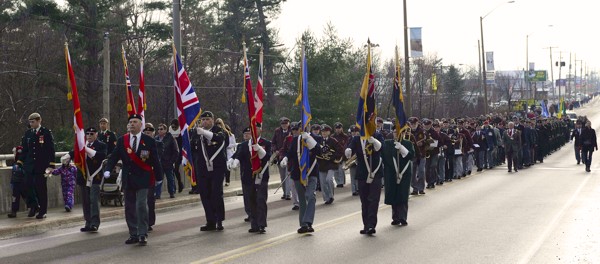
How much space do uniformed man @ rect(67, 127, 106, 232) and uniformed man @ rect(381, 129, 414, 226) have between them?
462cm

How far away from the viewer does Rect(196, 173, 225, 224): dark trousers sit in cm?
1398

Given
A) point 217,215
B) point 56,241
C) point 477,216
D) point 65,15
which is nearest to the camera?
point 56,241

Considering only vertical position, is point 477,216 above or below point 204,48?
below

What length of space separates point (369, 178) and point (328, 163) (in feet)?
21.1

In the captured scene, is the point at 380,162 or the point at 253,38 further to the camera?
the point at 253,38

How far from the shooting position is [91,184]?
1391cm

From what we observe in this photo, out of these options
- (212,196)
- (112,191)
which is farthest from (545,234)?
(112,191)

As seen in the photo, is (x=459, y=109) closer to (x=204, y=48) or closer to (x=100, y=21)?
(x=204, y=48)

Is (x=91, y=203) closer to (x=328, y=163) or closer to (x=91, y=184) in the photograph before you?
(x=91, y=184)

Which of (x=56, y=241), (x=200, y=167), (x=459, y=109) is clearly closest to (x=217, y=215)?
(x=200, y=167)

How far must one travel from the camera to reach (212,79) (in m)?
55.2

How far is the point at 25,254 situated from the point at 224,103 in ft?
146

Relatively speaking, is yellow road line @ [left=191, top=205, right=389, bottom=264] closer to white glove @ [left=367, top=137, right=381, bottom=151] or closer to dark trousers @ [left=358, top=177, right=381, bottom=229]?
dark trousers @ [left=358, top=177, right=381, bottom=229]

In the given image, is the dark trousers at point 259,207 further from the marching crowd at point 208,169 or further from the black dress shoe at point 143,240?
the black dress shoe at point 143,240
